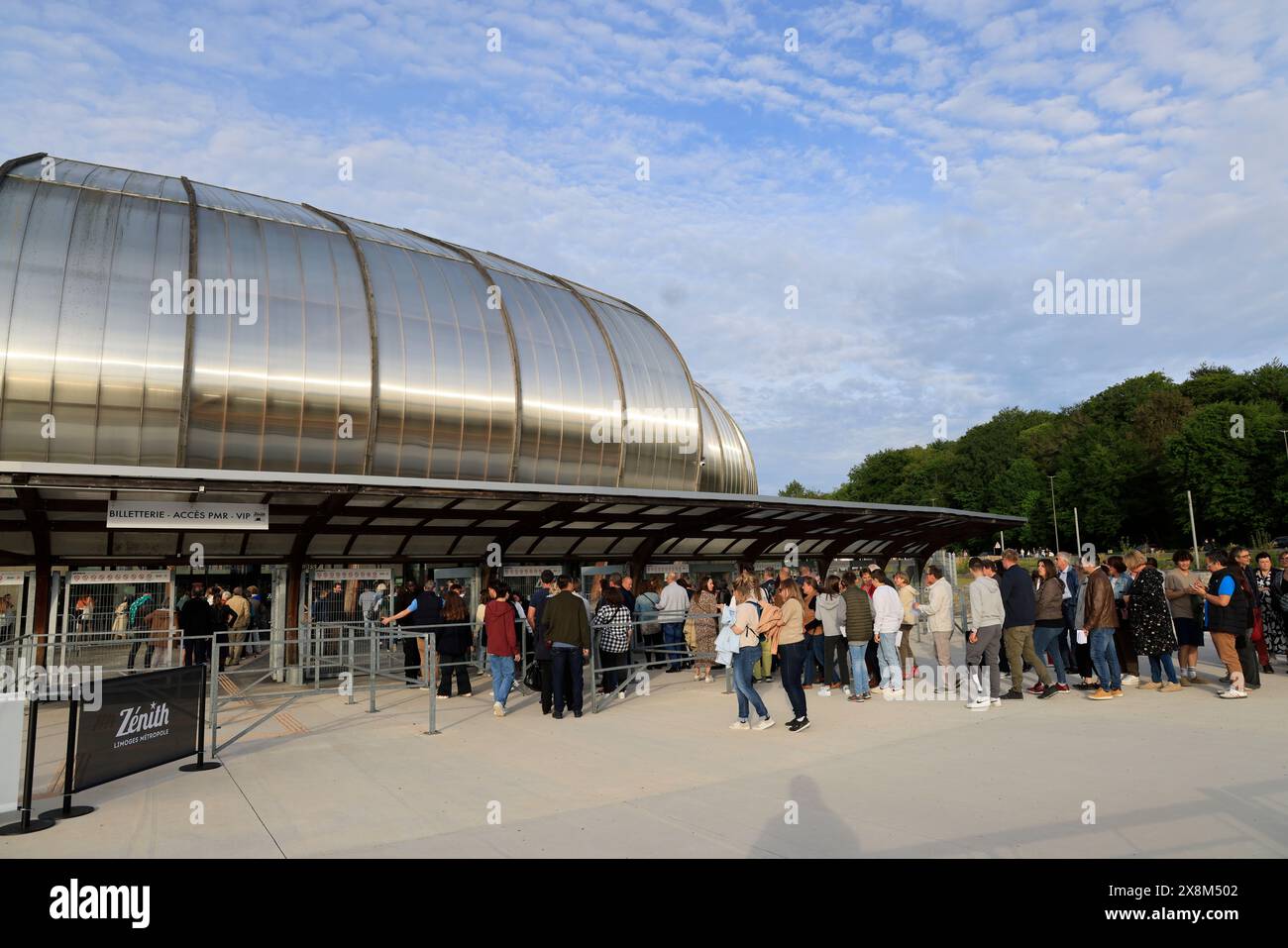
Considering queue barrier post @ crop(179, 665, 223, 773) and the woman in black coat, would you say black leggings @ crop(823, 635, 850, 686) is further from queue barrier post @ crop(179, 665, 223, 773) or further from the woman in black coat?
queue barrier post @ crop(179, 665, 223, 773)

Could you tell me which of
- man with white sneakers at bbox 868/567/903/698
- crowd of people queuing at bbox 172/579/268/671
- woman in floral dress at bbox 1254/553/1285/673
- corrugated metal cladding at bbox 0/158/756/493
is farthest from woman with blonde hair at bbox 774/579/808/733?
corrugated metal cladding at bbox 0/158/756/493

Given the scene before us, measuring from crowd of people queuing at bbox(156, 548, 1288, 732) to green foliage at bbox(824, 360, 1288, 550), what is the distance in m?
65.6

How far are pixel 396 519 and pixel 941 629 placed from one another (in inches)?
400

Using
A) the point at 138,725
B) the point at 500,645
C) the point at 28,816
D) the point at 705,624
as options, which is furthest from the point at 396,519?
the point at 28,816

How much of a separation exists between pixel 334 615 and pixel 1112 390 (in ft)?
349

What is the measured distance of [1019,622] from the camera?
11297 millimetres

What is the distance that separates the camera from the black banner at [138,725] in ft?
23.4

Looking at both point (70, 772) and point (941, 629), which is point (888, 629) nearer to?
point (941, 629)

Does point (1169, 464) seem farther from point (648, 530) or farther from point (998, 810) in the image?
point (998, 810)

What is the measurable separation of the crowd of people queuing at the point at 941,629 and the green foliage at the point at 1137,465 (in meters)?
65.6

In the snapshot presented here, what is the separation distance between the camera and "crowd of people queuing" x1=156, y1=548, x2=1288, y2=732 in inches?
427

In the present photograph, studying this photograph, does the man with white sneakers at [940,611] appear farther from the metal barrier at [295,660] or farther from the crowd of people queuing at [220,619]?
the crowd of people queuing at [220,619]

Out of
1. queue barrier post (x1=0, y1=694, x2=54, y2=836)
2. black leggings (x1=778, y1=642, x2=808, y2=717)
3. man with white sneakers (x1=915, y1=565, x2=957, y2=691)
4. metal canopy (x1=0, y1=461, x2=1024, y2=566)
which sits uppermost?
metal canopy (x1=0, y1=461, x2=1024, y2=566)
